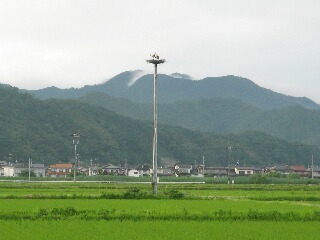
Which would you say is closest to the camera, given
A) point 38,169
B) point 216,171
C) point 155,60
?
point 155,60

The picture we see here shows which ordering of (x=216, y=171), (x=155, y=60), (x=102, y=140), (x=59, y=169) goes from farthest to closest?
(x=102, y=140) < (x=216, y=171) < (x=59, y=169) < (x=155, y=60)

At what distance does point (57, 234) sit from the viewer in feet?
54.3

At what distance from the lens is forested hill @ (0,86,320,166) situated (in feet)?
401

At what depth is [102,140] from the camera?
13425 centimetres

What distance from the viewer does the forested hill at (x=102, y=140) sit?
122125mm

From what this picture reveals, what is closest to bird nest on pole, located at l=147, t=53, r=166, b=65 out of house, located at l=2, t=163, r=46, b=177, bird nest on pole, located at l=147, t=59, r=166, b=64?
bird nest on pole, located at l=147, t=59, r=166, b=64

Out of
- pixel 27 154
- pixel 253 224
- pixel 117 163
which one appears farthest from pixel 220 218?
pixel 117 163

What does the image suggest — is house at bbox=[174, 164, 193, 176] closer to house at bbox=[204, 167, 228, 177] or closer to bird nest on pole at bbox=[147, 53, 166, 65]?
house at bbox=[204, 167, 228, 177]

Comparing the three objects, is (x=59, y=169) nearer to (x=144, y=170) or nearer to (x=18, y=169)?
(x=18, y=169)

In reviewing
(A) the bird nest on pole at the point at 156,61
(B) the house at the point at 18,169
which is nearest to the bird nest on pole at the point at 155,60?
(A) the bird nest on pole at the point at 156,61

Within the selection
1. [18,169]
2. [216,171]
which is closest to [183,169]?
[216,171]

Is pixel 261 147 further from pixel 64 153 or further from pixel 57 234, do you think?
pixel 57 234

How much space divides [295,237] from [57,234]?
6450 mm

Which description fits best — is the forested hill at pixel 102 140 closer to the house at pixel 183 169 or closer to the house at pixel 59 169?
the house at pixel 59 169
